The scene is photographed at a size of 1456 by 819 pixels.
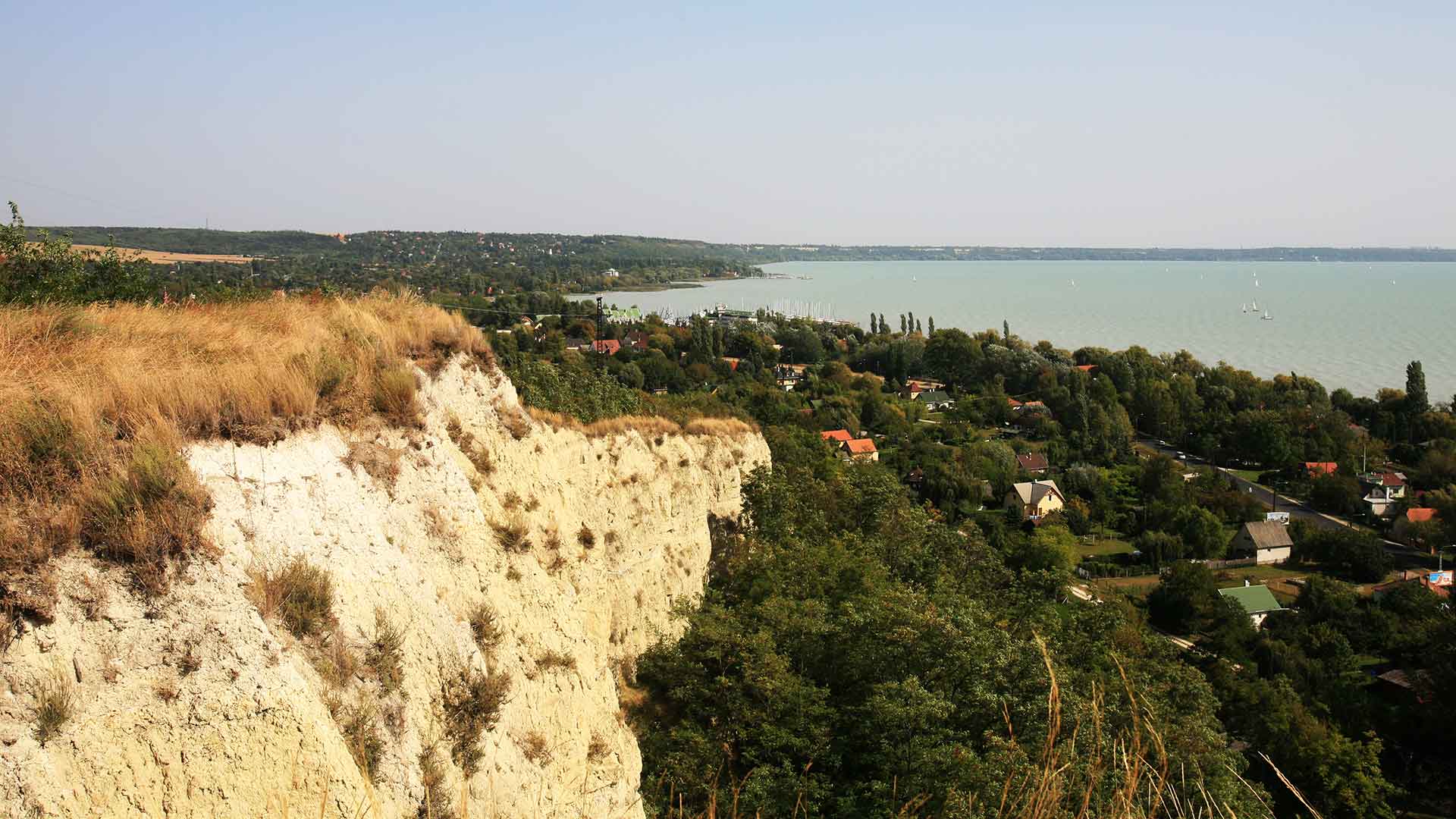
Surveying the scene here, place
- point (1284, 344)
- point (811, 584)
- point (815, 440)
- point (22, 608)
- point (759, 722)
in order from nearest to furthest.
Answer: point (22, 608)
point (759, 722)
point (811, 584)
point (815, 440)
point (1284, 344)

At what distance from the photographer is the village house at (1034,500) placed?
56.0 m

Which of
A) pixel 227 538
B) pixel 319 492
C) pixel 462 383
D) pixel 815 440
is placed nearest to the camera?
pixel 227 538

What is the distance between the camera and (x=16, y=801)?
558 centimetres

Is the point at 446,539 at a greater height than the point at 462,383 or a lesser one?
lesser

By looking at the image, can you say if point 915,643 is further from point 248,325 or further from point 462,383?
point 248,325

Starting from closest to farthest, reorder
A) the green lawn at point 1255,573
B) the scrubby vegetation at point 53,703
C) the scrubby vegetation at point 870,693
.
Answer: the scrubby vegetation at point 53,703 → the scrubby vegetation at point 870,693 → the green lawn at point 1255,573

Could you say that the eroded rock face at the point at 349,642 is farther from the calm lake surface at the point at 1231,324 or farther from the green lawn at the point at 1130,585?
the calm lake surface at the point at 1231,324

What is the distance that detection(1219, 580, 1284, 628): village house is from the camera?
3994cm

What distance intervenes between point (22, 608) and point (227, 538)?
1.54 metres

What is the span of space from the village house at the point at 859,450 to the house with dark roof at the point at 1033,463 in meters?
10.1

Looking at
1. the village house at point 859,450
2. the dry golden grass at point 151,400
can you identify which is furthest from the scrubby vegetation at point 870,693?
the village house at point 859,450

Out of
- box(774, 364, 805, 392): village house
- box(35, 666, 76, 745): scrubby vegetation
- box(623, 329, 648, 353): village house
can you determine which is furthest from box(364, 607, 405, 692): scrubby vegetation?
box(774, 364, 805, 392): village house

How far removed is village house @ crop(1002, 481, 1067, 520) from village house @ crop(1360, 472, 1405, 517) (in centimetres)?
1915

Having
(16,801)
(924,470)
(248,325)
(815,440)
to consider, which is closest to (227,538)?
(16,801)
